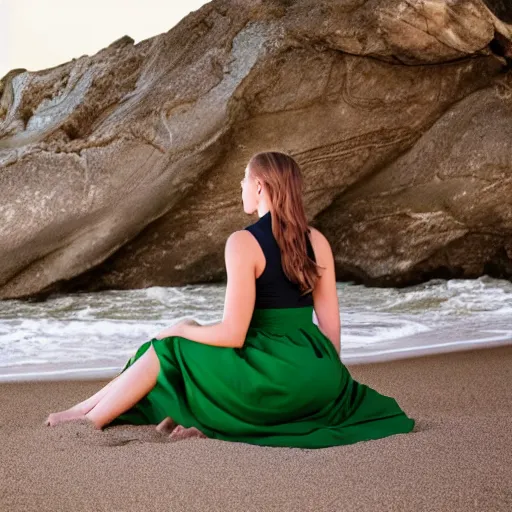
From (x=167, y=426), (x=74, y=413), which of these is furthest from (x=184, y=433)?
(x=74, y=413)

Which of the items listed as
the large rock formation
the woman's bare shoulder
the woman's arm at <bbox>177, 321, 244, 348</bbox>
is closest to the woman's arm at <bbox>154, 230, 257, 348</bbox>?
the woman's arm at <bbox>177, 321, 244, 348</bbox>

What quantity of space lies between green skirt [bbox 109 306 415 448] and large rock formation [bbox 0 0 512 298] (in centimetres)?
509

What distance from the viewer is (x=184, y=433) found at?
3090 millimetres

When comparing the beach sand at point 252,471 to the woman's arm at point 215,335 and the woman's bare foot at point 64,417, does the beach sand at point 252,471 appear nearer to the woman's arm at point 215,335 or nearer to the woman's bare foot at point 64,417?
the woman's bare foot at point 64,417

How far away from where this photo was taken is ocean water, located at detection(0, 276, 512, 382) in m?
5.65

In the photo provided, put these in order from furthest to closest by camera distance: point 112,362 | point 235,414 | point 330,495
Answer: point 112,362 < point 235,414 < point 330,495

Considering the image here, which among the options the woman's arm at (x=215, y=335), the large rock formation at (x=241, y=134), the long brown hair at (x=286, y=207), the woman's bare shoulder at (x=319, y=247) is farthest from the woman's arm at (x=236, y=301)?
the large rock formation at (x=241, y=134)

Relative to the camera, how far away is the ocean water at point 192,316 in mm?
5652

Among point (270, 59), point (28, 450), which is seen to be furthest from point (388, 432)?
point (270, 59)

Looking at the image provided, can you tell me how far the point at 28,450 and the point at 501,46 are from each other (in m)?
7.40

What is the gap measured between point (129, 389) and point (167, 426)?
204mm

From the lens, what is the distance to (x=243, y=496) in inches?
92.0

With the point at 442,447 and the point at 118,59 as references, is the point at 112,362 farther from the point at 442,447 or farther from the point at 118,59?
the point at 118,59

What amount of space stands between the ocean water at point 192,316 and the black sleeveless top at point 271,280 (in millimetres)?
2003
